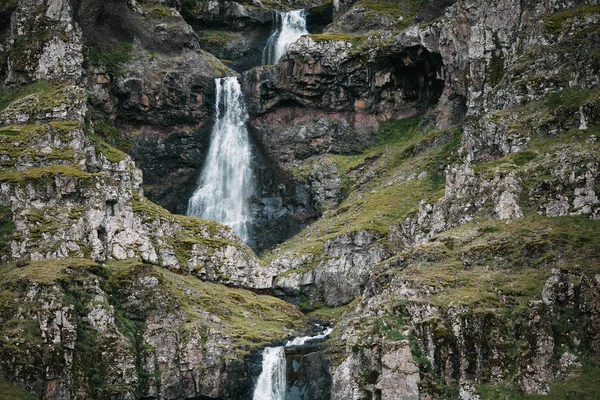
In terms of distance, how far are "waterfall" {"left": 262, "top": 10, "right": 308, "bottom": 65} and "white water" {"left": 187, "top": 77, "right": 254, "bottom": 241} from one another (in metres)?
15.1

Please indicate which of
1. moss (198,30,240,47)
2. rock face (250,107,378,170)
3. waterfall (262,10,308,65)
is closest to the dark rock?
rock face (250,107,378,170)

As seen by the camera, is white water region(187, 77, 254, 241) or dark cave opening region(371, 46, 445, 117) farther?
dark cave opening region(371, 46, 445, 117)

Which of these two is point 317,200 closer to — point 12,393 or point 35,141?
point 35,141

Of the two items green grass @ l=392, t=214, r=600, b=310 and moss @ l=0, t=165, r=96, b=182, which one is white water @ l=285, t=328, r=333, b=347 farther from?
moss @ l=0, t=165, r=96, b=182

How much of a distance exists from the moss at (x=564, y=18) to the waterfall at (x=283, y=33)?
62.6m

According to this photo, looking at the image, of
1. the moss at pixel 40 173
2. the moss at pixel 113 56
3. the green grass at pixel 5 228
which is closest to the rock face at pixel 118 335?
the green grass at pixel 5 228

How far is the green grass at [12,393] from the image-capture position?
3046 inches

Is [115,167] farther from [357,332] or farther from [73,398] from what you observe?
[357,332]

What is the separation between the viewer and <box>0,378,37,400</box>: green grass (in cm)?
7738

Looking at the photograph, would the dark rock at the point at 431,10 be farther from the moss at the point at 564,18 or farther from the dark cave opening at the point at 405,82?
the moss at the point at 564,18

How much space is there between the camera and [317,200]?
14050 centimetres

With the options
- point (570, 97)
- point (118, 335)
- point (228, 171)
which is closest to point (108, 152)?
point (228, 171)

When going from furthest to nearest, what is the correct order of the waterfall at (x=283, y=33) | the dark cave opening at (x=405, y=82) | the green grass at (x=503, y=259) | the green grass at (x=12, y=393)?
the waterfall at (x=283, y=33), the dark cave opening at (x=405, y=82), the green grass at (x=12, y=393), the green grass at (x=503, y=259)

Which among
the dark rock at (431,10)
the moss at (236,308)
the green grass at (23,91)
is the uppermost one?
the dark rock at (431,10)
